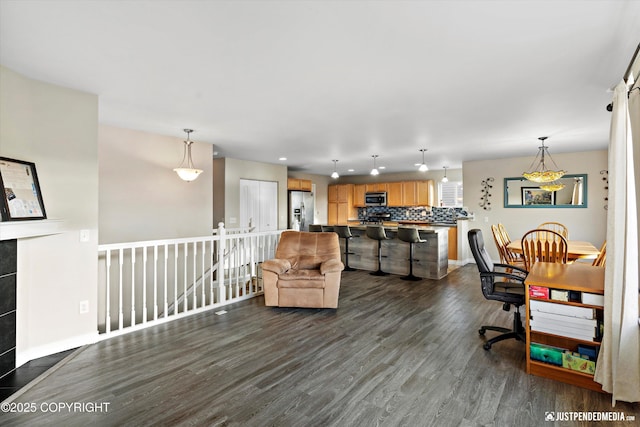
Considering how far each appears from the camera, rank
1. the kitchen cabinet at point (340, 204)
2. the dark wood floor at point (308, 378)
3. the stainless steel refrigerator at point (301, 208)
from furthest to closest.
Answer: the kitchen cabinet at point (340, 204) < the stainless steel refrigerator at point (301, 208) < the dark wood floor at point (308, 378)

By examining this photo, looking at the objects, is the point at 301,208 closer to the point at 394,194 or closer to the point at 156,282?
the point at 394,194

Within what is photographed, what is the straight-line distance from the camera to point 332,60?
2379 mm

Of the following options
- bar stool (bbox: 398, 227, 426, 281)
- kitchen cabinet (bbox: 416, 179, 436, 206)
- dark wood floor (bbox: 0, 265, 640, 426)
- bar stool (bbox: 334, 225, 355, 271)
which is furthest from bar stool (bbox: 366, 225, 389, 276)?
kitchen cabinet (bbox: 416, 179, 436, 206)

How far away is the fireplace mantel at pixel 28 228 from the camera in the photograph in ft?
7.45

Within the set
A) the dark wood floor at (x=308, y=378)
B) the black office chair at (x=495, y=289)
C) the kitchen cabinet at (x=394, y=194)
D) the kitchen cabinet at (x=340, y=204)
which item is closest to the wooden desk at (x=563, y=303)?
the dark wood floor at (x=308, y=378)

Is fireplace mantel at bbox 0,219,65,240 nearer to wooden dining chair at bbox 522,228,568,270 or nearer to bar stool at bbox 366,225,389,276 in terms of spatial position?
bar stool at bbox 366,225,389,276

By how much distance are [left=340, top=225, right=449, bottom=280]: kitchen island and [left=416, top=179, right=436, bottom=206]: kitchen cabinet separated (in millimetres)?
2630

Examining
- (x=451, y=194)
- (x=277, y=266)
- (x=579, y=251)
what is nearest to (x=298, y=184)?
(x=451, y=194)

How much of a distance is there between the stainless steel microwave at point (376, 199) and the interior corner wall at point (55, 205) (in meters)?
7.68

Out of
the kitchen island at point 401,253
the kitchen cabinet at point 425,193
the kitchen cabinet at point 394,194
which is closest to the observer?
the kitchen island at point 401,253

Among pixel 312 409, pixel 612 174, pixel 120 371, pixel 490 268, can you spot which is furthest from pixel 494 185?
pixel 120 371

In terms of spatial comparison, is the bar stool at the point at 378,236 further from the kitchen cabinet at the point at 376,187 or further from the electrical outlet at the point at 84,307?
the electrical outlet at the point at 84,307

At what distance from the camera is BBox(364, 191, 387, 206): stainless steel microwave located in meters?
9.55

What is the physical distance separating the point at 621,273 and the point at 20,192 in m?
4.54
